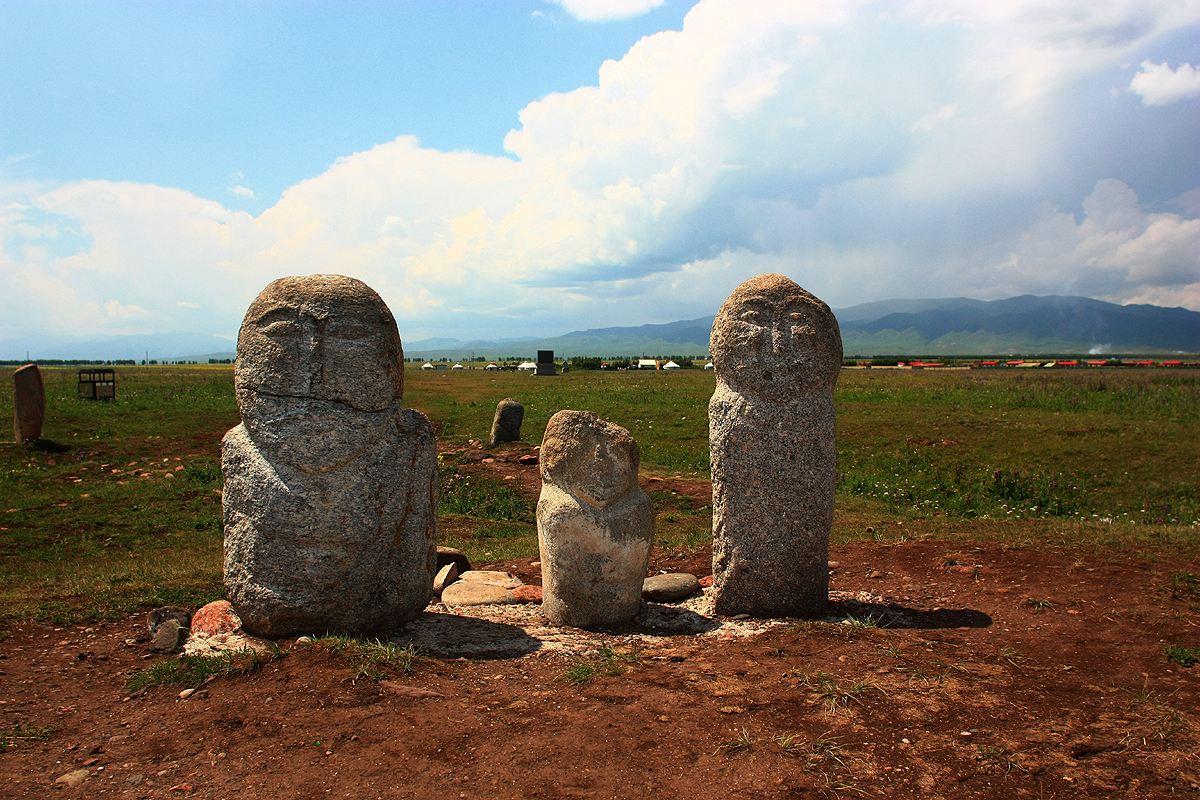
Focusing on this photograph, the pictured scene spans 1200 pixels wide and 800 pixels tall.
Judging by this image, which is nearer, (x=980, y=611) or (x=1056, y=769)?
(x=1056, y=769)

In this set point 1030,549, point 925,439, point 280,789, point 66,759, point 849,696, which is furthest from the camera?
point 925,439

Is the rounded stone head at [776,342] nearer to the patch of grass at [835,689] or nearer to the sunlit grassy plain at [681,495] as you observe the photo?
the patch of grass at [835,689]

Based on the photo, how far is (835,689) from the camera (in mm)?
6531

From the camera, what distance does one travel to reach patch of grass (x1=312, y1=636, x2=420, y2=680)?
690 cm

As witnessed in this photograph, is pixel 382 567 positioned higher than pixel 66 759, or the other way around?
pixel 382 567

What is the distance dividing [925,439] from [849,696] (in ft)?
53.8

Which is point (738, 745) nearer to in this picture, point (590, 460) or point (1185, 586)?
point (590, 460)

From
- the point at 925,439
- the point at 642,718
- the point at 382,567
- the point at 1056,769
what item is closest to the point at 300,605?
the point at 382,567

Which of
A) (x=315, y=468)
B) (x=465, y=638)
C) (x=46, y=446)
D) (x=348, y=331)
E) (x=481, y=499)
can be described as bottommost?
(x=481, y=499)

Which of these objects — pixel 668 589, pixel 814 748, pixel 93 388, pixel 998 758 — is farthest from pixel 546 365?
pixel 998 758

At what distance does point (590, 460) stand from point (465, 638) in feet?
7.37

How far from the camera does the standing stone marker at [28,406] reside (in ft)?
76.2

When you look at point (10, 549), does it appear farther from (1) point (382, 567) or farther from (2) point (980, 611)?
(2) point (980, 611)

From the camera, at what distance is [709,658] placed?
770 centimetres
